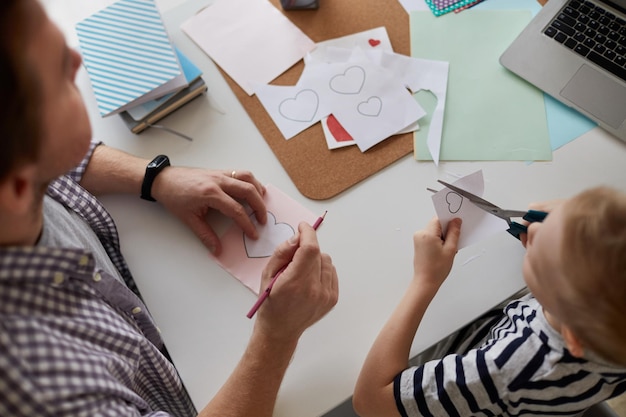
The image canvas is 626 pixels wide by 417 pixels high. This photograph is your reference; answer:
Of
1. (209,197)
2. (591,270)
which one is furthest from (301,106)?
(591,270)

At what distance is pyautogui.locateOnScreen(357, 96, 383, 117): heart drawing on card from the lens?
3.26 ft

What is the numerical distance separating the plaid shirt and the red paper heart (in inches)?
18.0

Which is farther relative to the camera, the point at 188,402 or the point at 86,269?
the point at 188,402

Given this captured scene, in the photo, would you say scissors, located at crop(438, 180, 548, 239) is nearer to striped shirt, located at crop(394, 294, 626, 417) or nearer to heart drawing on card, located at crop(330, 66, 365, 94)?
striped shirt, located at crop(394, 294, 626, 417)

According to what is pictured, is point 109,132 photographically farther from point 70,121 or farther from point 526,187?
point 526,187

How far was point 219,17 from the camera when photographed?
113 cm

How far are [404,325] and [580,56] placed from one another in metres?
0.65

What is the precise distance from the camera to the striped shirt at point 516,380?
2.25 ft

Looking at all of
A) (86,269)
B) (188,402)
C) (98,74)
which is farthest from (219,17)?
(188,402)

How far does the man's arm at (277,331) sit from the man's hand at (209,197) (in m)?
0.14

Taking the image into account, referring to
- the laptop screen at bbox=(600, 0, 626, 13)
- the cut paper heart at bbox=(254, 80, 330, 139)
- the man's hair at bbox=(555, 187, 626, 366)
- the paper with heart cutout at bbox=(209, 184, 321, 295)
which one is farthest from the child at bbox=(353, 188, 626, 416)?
the laptop screen at bbox=(600, 0, 626, 13)

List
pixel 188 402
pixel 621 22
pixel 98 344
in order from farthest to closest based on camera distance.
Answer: pixel 621 22, pixel 188 402, pixel 98 344

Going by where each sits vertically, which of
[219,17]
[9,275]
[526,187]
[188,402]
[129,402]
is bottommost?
[188,402]

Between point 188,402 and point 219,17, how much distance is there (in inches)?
30.9
